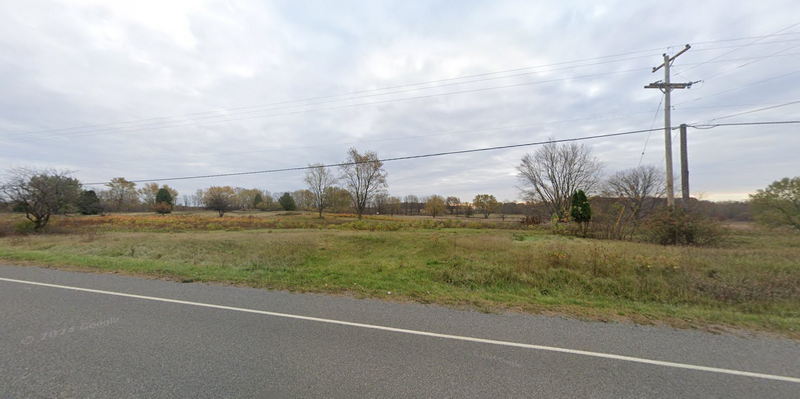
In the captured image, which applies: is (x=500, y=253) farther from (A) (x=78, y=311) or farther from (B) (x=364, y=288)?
(A) (x=78, y=311)

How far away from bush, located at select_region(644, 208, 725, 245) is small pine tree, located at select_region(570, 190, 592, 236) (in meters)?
7.31

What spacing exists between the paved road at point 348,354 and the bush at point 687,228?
14.1 metres

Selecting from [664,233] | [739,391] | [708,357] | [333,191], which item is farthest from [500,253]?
[333,191]

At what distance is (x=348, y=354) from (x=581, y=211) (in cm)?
2630

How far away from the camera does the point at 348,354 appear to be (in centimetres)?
358

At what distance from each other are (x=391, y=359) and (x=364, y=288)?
3.52 metres

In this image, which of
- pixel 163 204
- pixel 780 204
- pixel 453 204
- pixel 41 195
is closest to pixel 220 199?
pixel 163 204

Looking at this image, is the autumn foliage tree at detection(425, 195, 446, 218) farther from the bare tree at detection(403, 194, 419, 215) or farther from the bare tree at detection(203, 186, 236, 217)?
the bare tree at detection(203, 186, 236, 217)

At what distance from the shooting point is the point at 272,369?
3186mm

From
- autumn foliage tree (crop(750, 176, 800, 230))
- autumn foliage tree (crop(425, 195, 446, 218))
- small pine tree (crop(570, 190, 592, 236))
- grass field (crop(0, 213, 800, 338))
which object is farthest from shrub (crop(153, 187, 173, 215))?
autumn foliage tree (crop(750, 176, 800, 230))

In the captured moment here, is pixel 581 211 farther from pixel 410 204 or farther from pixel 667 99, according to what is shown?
pixel 410 204

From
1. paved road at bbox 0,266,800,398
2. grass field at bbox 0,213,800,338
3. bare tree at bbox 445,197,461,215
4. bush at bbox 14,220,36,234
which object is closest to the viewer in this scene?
paved road at bbox 0,266,800,398

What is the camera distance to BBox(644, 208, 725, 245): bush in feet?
47.5

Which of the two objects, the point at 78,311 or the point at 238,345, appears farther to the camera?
the point at 78,311
